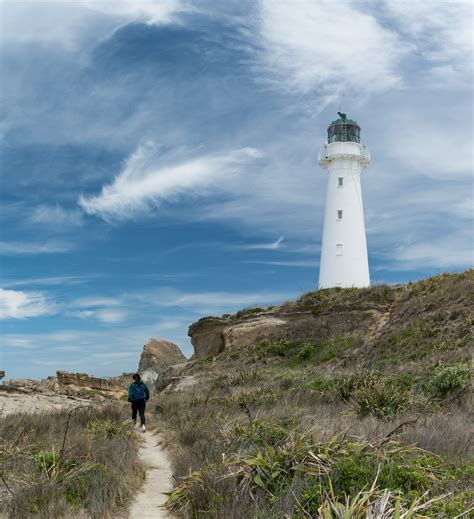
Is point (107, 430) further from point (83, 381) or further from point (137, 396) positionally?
point (83, 381)

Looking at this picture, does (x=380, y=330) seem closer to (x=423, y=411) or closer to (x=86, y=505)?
(x=423, y=411)

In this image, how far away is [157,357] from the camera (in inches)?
1751

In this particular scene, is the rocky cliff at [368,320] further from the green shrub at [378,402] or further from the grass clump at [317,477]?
the grass clump at [317,477]

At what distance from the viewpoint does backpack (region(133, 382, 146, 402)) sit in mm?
14484

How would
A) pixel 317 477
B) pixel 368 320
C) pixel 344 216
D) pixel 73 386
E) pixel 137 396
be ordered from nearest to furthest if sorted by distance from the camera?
pixel 317 477, pixel 137 396, pixel 368 320, pixel 73 386, pixel 344 216

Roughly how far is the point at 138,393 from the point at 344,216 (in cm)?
2350

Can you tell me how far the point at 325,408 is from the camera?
1131 centimetres

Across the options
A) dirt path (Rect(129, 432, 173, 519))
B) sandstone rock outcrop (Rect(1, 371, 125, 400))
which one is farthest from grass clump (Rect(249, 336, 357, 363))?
dirt path (Rect(129, 432, 173, 519))

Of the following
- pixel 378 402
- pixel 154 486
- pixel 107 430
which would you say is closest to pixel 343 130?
pixel 378 402

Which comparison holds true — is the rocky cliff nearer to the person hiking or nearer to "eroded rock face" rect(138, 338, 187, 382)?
"eroded rock face" rect(138, 338, 187, 382)

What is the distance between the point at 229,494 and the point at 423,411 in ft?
21.7

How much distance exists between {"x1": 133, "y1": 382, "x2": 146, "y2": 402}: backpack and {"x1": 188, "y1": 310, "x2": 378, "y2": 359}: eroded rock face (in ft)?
44.0

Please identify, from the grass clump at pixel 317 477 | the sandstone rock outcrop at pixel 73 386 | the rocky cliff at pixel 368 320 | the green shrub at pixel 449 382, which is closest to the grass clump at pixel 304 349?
the rocky cliff at pixel 368 320

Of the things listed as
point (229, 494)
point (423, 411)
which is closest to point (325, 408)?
point (423, 411)
